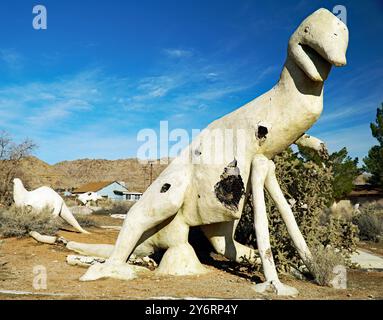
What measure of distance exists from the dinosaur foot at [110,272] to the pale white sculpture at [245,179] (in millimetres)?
14

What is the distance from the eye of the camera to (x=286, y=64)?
5.94 meters

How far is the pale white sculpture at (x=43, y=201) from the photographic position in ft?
39.2

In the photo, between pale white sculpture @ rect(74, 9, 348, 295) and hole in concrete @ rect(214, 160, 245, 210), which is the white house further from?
hole in concrete @ rect(214, 160, 245, 210)

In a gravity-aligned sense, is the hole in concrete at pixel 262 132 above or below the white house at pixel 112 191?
above

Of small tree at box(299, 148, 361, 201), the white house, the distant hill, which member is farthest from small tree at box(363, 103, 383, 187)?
the distant hill

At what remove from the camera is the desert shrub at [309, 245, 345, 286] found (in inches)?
241

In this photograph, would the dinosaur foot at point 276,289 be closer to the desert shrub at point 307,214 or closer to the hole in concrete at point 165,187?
the desert shrub at point 307,214

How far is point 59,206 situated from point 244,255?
23.4 ft

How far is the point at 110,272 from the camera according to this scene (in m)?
6.04

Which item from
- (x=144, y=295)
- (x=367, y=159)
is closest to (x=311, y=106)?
(x=144, y=295)

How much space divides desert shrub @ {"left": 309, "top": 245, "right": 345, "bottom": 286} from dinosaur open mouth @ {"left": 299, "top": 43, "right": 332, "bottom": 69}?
110 inches

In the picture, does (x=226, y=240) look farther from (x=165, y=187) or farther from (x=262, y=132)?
(x=262, y=132)

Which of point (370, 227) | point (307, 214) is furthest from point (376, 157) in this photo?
point (307, 214)

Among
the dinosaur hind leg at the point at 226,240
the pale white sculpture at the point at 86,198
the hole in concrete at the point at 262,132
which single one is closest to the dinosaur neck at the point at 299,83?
the hole in concrete at the point at 262,132
